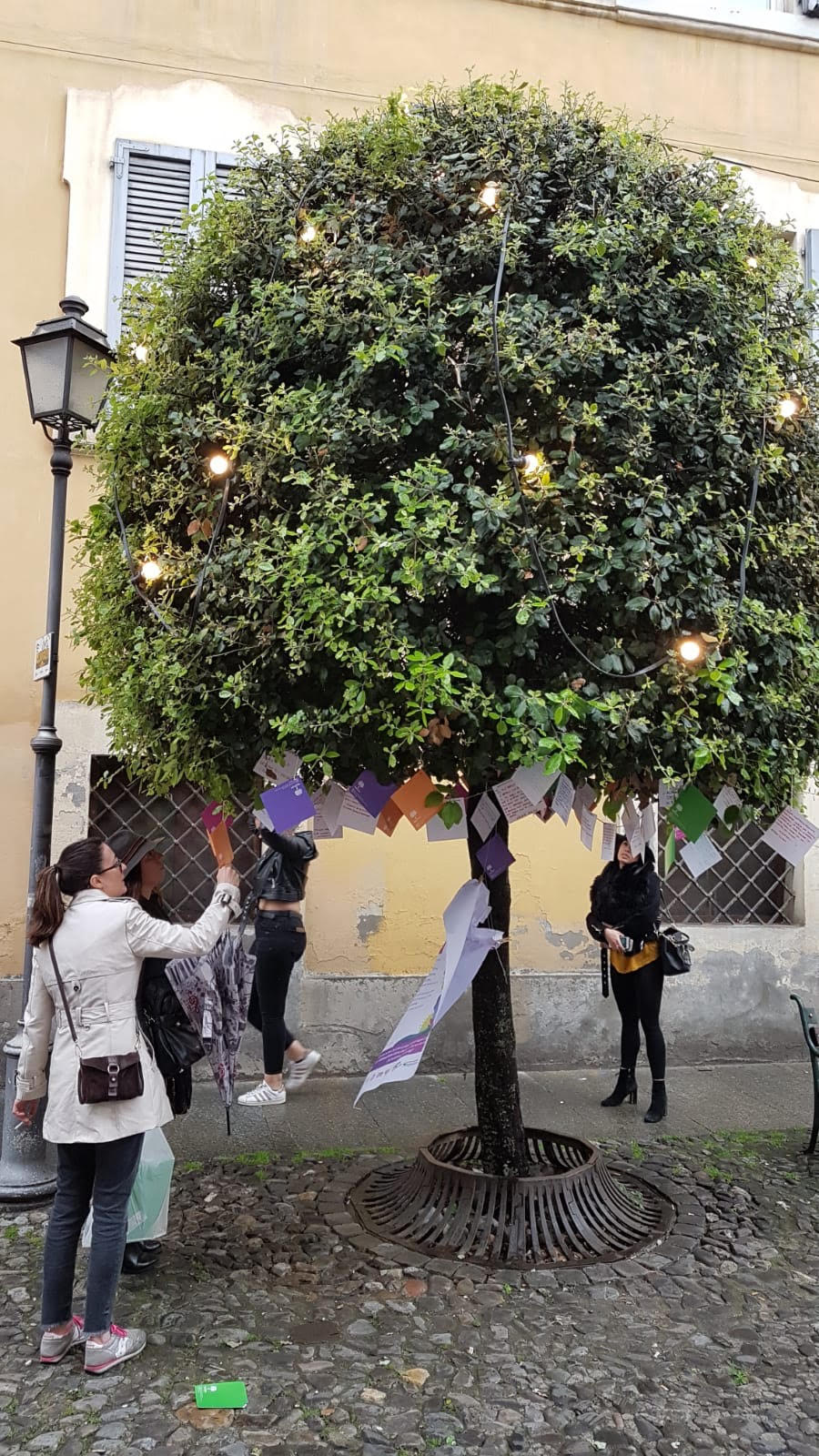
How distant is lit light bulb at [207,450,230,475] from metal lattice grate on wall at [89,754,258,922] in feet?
11.7

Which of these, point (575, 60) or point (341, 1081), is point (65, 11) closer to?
point (575, 60)

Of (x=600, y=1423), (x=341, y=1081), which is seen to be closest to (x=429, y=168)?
(x=600, y=1423)

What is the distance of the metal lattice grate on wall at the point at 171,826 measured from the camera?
22.8 ft

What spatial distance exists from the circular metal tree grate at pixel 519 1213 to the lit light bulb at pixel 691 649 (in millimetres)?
2203

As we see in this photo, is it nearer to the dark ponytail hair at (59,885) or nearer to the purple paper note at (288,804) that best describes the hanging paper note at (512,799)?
the purple paper note at (288,804)

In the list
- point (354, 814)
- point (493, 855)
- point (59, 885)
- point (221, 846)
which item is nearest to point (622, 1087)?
point (493, 855)

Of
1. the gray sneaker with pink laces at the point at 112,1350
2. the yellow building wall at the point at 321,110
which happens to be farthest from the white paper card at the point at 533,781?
the yellow building wall at the point at 321,110

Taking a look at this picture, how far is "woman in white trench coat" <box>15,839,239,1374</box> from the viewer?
3344mm

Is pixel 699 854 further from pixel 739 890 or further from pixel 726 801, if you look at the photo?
pixel 739 890

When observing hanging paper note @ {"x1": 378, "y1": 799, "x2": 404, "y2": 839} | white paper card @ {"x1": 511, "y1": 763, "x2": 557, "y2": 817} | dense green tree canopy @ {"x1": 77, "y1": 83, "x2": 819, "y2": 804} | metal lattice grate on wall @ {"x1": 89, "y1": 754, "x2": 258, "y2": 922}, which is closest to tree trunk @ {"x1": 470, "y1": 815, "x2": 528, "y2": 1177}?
hanging paper note @ {"x1": 378, "y1": 799, "x2": 404, "y2": 839}

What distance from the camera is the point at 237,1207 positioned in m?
4.65

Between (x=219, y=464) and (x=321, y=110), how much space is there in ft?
16.6

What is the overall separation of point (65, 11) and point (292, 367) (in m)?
5.09

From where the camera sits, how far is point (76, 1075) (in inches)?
133
